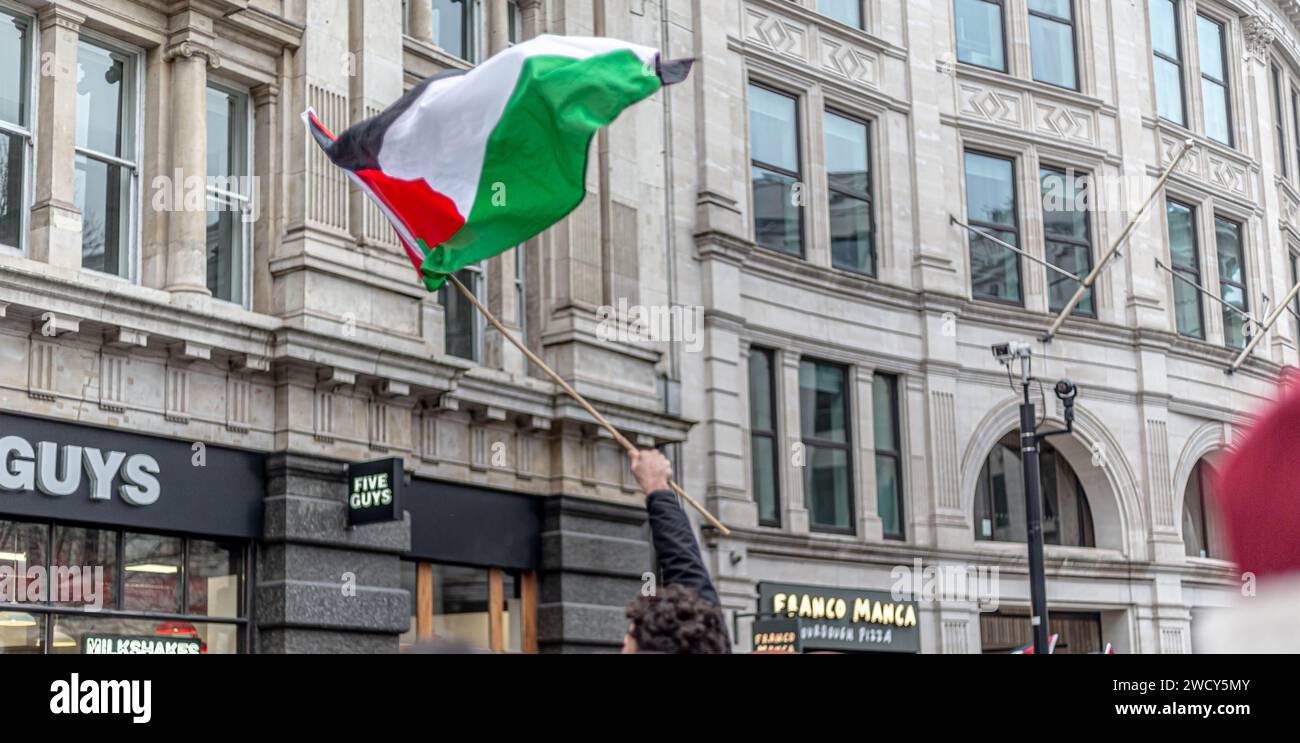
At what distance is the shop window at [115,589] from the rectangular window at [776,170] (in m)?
11.6

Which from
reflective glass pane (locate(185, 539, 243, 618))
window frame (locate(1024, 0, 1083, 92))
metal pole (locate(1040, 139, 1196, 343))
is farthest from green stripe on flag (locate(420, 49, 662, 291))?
window frame (locate(1024, 0, 1083, 92))

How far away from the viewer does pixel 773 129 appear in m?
26.8

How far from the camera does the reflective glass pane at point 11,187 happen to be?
15766mm

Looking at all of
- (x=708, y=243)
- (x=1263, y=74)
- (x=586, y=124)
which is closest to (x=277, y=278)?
(x=586, y=124)

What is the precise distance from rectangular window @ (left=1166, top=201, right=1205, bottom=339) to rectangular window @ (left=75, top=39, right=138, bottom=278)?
72.9 feet

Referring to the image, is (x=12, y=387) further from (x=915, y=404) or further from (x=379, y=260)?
(x=915, y=404)

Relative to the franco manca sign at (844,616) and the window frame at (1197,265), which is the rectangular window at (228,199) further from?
the window frame at (1197,265)

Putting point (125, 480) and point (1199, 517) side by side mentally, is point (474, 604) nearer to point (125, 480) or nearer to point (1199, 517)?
point (125, 480)

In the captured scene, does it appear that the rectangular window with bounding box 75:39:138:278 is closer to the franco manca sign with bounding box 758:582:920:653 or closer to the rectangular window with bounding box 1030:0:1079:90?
the franco manca sign with bounding box 758:582:920:653

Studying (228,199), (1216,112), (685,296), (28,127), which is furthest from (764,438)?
(1216,112)

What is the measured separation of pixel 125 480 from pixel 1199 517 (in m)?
23.6

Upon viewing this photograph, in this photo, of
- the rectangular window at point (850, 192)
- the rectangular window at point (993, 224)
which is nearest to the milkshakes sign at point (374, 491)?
the rectangular window at point (850, 192)
